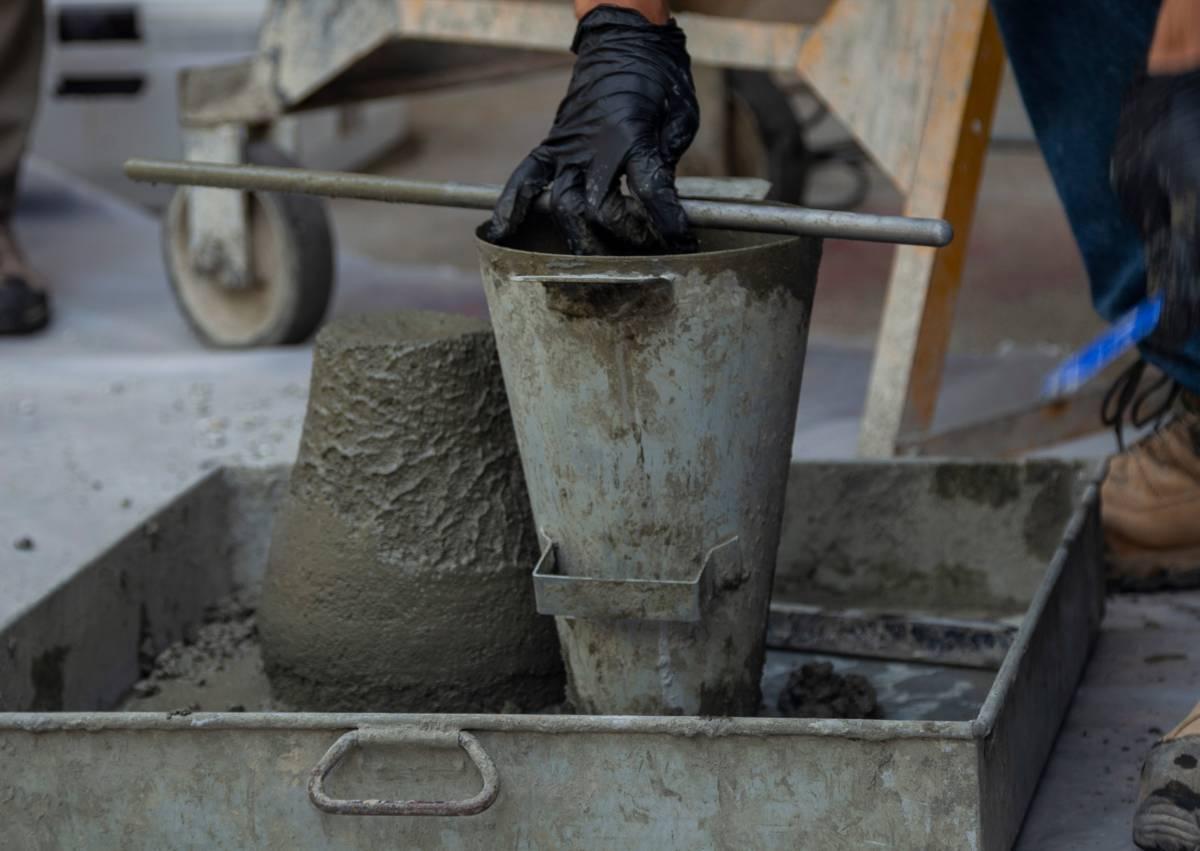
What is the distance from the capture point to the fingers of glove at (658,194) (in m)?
1.57

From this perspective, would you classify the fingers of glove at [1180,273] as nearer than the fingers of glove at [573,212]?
Yes

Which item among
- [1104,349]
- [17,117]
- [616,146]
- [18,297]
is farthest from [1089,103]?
[17,117]

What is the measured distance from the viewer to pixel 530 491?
1700 millimetres

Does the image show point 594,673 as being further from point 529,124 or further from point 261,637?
point 529,124

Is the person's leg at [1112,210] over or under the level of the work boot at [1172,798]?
over

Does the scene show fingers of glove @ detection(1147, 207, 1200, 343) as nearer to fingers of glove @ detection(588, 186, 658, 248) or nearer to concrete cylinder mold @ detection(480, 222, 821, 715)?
concrete cylinder mold @ detection(480, 222, 821, 715)

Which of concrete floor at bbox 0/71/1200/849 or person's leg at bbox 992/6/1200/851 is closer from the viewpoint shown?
concrete floor at bbox 0/71/1200/849

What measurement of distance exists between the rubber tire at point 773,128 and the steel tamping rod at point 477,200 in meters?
2.50

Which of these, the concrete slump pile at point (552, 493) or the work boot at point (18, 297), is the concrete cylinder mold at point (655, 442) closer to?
the concrete slump pile at point (552, 493)

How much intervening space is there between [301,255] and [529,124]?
332 centimetres

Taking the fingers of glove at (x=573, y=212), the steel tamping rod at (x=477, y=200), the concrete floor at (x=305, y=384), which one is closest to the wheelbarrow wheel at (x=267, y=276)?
the concrete floor at (x=305, y=384)

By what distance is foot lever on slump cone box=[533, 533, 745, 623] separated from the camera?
62.2 inches

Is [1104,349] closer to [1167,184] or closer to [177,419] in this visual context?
[1167,184]

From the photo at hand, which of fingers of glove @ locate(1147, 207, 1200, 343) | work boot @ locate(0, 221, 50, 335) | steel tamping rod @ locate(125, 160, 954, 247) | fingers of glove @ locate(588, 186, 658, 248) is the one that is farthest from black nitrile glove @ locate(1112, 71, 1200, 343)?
work boot @ locate(0, 221, 50, 335)
